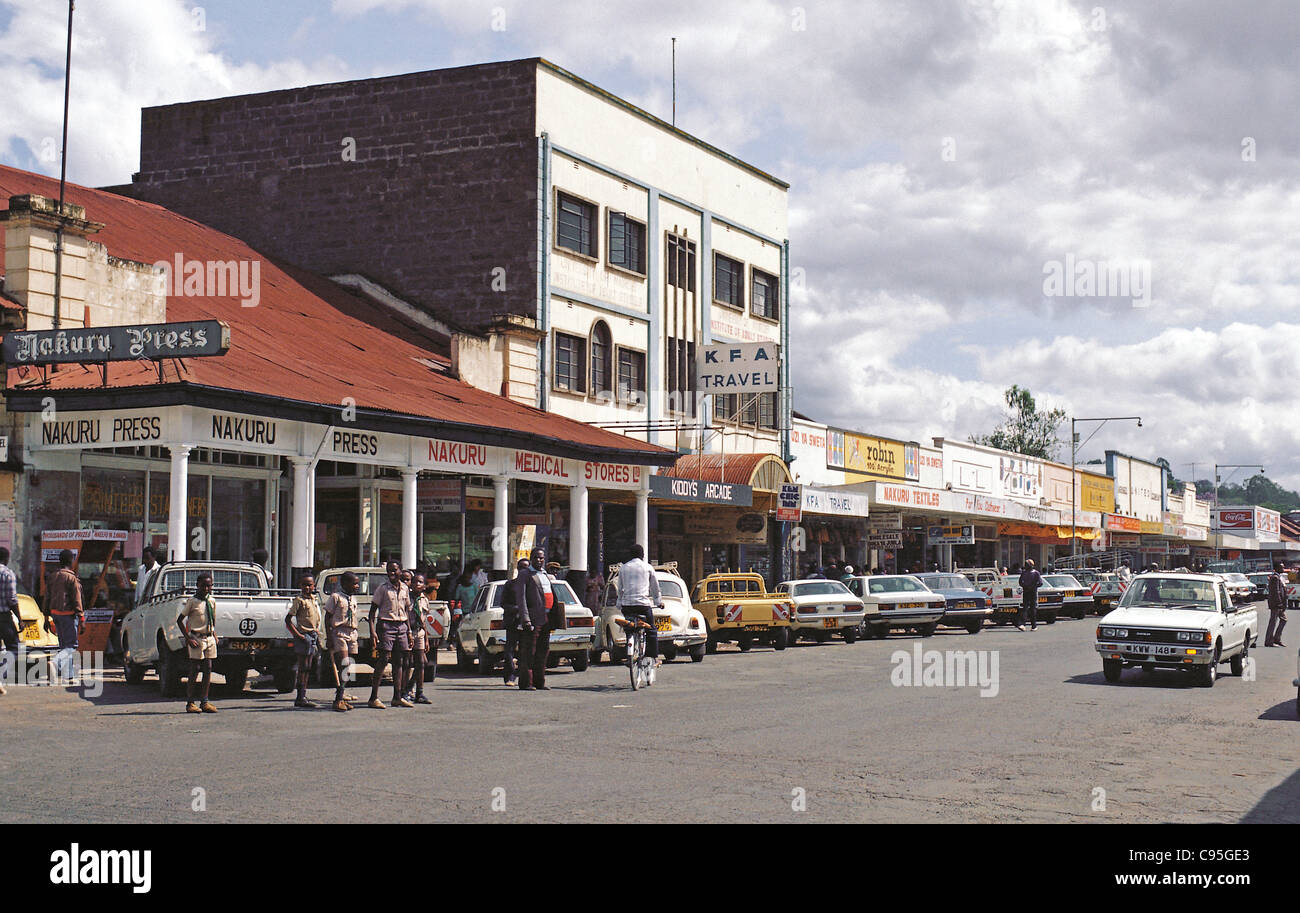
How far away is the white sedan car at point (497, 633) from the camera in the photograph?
71.8 feet

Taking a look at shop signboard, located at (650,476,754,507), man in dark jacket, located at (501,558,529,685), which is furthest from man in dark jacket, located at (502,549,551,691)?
shop signboard, located at (650,476,754,507)

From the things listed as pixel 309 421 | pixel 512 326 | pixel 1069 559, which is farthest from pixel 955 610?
pixel 1069 559

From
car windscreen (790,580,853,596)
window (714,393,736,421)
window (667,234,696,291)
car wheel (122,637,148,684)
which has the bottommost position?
car wheel (122,637,148,684)

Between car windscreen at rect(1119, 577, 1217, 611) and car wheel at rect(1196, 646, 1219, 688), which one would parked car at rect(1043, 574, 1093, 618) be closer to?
car windscreen at rect(1119, 577, 1217, 611)

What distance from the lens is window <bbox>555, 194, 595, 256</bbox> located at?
35.4 meters

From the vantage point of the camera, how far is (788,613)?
95.2 ft

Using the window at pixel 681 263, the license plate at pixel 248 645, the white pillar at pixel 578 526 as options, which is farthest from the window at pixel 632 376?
the license plate at pixel 248 645

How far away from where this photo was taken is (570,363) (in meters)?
35.9

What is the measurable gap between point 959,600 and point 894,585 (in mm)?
2005

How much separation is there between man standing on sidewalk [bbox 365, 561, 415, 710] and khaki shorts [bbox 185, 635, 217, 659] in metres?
1.84

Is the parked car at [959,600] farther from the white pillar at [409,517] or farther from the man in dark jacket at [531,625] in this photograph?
the man in dark jacket at [531,625]

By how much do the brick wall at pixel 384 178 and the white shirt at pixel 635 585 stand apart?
15475 millimetres

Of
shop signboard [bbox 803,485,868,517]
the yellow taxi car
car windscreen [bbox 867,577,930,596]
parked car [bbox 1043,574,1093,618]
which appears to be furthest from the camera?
parked car [bbox 1043,574,1093,618]

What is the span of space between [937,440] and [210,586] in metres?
44.6
